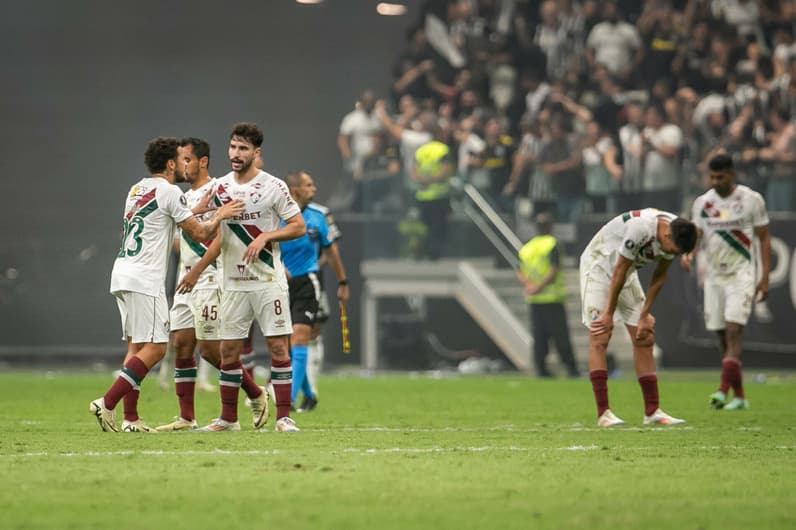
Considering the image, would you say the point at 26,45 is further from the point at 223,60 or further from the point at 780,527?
the point at 780,527

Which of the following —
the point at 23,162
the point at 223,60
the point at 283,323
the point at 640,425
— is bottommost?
the point at 640,425

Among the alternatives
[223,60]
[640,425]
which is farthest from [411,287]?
[640,425]

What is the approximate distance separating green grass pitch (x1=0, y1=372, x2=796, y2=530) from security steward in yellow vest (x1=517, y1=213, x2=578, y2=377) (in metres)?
8.85

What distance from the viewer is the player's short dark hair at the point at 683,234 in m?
11.3

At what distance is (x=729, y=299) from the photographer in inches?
591

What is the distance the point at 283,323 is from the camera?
11117mm

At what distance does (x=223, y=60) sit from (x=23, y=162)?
4.46 m

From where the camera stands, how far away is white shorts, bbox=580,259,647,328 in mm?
12289

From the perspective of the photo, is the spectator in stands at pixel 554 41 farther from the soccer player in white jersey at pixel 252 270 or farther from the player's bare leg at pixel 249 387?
the soccer player in white jersey at pixel 252 270

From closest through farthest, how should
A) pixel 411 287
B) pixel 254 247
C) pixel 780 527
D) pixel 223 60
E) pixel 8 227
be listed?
pixel 780 527
pixel 254 247
pixel 411 287
pixel 8 227
pixel 223 60

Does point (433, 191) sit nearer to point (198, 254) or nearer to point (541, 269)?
point (541, 269)

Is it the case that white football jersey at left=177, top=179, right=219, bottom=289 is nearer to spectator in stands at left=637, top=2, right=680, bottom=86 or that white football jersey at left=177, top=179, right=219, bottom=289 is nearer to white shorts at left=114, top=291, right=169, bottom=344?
white shorts at left=114, top=291, right=169, bottom=344

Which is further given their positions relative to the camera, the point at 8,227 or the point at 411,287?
the point at 8,227

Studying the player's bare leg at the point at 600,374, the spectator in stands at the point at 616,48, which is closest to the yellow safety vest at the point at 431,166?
the spectator in stands at the point at 616,48
